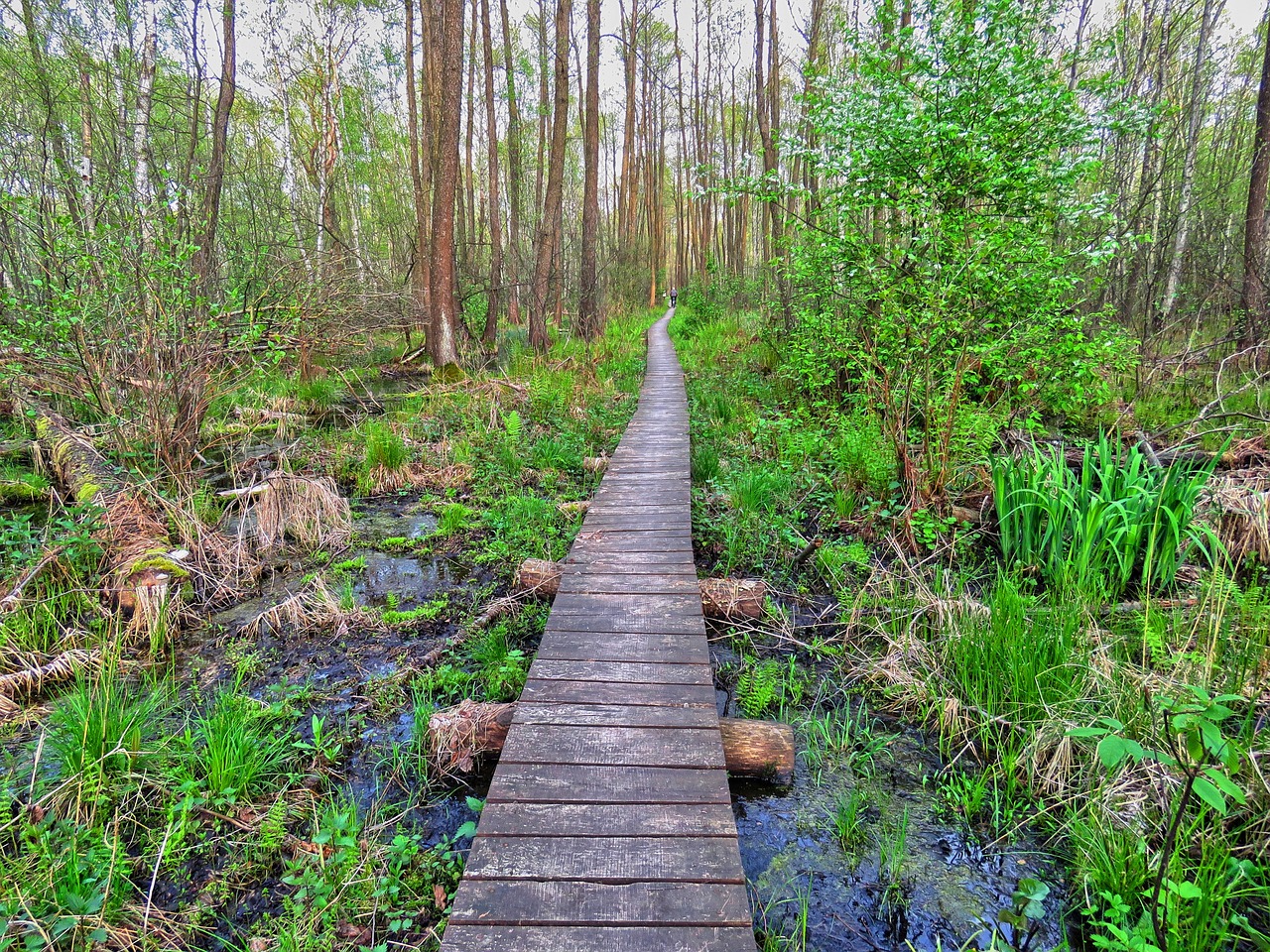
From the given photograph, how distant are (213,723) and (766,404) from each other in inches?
295

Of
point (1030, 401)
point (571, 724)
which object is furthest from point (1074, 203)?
point (571, 724)

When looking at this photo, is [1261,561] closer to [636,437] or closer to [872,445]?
[872,445]

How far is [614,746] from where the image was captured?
241 cm

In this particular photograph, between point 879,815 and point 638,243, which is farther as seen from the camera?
point 638,243

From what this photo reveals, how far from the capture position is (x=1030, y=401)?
19.2 ft

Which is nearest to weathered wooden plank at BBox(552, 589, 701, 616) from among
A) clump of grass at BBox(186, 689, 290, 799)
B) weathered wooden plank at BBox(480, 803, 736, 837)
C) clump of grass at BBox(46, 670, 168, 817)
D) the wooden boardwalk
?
the wooden boardwalk

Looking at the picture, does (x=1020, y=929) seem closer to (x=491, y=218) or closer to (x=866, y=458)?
(x=866, y=458)

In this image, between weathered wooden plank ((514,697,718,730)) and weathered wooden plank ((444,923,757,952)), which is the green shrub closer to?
weathered wooden plank ((514,697,718,730))

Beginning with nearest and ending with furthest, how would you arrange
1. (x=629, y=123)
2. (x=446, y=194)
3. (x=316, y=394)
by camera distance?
(x=316, y=394), (x=446, y=194), (x=629, y=123)

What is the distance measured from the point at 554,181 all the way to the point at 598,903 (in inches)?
499

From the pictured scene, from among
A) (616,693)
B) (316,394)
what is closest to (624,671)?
(616,693)

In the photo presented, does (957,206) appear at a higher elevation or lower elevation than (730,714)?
higher

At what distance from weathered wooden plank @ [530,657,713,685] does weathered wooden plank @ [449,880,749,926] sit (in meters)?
1.06

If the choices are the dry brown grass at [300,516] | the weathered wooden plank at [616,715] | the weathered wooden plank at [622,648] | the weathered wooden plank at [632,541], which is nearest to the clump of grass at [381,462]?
the dry brown grass at [300,516]
